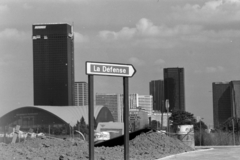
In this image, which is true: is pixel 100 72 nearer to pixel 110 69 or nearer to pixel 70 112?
pixel 110 69

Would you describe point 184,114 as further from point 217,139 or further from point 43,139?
point 43,139

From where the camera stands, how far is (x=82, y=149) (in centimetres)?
1841

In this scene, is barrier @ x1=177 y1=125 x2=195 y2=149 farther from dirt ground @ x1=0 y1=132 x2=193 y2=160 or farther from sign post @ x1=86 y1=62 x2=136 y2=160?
sign post @ x1=86 y1=62 x2=136 y2=160

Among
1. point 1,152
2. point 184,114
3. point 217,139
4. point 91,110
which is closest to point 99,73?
point 91,110

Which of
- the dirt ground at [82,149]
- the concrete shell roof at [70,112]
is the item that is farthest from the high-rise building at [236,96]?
the dirt ground at [82,149]

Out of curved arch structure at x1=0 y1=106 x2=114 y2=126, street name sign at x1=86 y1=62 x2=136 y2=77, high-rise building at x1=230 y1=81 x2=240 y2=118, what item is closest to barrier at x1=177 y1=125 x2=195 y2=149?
street name sign at x1=86 y1=62 x2=136 y2=77

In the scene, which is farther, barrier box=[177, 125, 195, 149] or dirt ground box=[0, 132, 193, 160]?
barrier box=[177, 125, 195, 149]

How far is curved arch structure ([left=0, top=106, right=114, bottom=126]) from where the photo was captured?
462ft

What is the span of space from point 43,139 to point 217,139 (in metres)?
13.2

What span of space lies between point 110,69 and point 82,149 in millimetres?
6966

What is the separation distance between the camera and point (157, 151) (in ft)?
62.0

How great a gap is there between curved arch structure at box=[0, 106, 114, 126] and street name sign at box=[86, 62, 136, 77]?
126 meters

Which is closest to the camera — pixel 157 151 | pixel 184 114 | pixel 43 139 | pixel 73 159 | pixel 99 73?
pixel 99 73

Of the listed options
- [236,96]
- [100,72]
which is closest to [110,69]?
[100,72]
